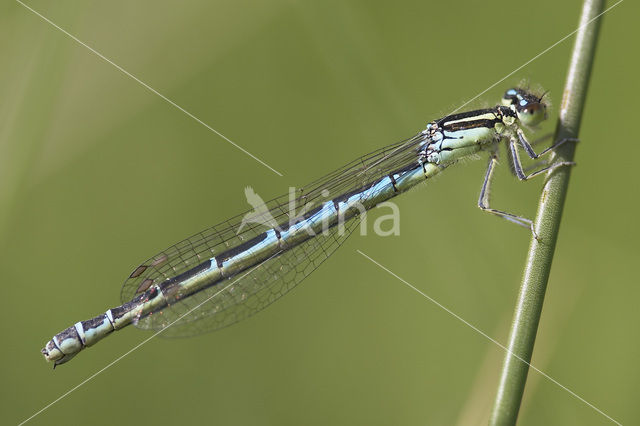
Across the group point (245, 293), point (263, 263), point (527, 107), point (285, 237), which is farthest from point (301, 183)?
point (527, 107)

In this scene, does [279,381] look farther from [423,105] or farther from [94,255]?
[423,105]

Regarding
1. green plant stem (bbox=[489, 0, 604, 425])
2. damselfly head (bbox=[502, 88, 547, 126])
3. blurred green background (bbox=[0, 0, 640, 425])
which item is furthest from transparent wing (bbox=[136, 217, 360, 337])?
green plant stem (bbox=[489, 0, 604, 425])

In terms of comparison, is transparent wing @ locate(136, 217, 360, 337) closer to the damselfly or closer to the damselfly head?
the damselfly

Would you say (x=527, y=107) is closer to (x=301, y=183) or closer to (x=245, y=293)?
(x=301, y=183)

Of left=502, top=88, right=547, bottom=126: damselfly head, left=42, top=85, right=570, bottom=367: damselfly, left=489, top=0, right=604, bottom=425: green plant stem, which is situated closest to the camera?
left=489, top=0, right=604, bottom=425: green plant stem

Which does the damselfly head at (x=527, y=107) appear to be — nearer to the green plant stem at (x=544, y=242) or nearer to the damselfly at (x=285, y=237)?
the damselfly at (x=285, y=237)

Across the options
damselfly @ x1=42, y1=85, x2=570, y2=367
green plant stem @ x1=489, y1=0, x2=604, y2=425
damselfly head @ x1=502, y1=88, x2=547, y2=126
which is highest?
damselfly @ x1=42, y1=85, x2=570, y2=367

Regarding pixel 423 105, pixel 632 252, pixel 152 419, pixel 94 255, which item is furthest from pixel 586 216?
pixel 94 255
